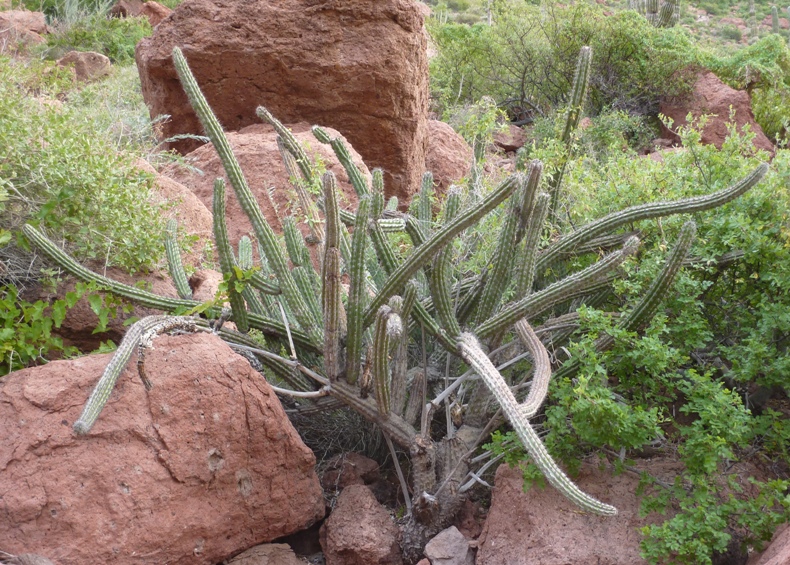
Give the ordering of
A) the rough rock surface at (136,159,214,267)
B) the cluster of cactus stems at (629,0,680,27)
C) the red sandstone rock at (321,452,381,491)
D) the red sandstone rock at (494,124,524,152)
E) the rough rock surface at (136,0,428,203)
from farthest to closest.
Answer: the cluster of cactus stems at (629,0,680,27) < the red sandstone rock at (494,124,524,152) < the rough rock surface at (136,0,428,203) < the rough rock surface at (136,159,214,267) < the red sandstone rock at (321,452,381,491)

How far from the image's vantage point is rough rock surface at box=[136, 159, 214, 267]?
201 inches

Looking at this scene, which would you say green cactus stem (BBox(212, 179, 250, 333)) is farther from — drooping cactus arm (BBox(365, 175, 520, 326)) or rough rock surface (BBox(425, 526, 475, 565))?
rough rock surface (BBox(425, 526, 475, 565))

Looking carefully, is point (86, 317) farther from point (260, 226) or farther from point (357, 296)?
point (357, 296)

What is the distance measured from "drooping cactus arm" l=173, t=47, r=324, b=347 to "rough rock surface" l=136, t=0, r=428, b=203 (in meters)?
2.98

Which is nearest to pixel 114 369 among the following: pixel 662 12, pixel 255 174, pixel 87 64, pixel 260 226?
pixel 260 226

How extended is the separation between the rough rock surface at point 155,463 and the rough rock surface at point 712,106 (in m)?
7.24

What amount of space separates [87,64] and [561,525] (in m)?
11.8

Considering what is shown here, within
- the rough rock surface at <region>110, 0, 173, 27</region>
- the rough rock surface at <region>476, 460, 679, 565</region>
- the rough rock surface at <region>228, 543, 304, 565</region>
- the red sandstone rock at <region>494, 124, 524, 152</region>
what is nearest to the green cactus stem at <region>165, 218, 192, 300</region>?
the rough rock surface at <region>228, 543, 304, 565</region>

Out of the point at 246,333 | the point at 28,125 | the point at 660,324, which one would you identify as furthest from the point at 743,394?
the point at 28,125

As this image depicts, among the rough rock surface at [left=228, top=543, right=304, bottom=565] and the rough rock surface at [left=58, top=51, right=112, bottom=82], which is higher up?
the rough rock surface at [left=228, top=543, right=304, bottom=565]

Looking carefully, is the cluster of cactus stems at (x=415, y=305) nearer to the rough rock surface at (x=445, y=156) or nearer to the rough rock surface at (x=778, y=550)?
the rough rock surface at (x=778, y=550)

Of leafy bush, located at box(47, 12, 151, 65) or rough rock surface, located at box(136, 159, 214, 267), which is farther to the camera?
leafy bush, located at box(47, 12, 151, 65)

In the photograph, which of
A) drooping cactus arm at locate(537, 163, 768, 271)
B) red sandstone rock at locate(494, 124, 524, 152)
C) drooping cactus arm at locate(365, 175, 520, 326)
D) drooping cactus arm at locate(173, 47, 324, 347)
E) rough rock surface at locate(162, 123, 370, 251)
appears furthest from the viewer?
red sandstone rock at locate(494, 124, 524, 152)

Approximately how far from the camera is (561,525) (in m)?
3.28
